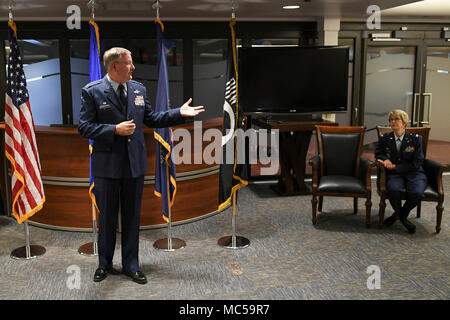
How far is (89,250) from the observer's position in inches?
173

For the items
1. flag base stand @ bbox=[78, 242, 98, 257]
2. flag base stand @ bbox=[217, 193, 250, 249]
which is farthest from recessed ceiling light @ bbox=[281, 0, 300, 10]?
flag base stand @ bbox=[78, 242, 98, 257]

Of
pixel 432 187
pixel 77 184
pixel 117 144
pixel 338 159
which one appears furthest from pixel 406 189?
pixel 77 184

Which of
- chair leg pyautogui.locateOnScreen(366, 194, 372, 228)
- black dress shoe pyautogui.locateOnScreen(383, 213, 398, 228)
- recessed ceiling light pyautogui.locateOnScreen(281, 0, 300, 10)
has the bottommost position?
black dress shoe pyautogui.locateOnScreen(383, 213, 398, 228)

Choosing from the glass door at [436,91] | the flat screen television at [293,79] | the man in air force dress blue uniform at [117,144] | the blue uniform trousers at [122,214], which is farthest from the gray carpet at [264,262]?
the glass door at [436,91]

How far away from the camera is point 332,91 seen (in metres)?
6.34

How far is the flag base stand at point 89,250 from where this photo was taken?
4.31 metres

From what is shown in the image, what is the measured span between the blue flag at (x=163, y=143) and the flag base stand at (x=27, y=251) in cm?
121

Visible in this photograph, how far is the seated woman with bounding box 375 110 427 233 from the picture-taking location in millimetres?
4836

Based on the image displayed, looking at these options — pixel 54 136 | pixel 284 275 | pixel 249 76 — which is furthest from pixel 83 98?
pixel 249 76

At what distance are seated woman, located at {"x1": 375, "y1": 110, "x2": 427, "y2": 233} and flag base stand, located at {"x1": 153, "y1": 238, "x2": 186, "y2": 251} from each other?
2172mm

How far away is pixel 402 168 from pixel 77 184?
3.33 metres

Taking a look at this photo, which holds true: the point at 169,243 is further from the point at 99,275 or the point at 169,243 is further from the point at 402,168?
the point at 402,168

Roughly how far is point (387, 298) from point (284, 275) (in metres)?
0.82

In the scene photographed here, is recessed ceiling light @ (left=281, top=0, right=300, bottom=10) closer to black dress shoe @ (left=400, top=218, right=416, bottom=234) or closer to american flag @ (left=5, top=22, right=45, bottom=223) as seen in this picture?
black dress shoe @ (left=400, top=218, right=416, bottom=234)
